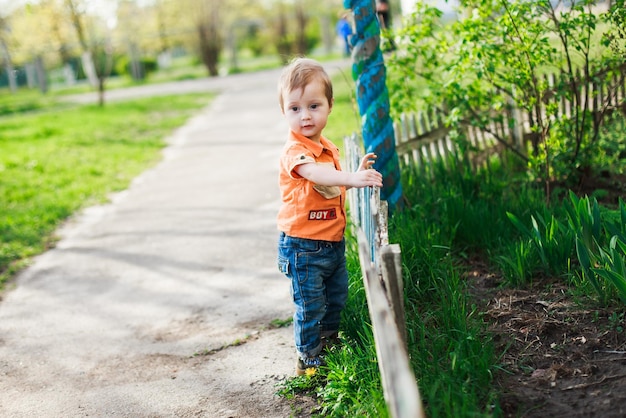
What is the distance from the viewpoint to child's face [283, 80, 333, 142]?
10.4 feet

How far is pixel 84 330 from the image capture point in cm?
446

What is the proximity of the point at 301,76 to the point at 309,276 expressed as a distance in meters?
0.91

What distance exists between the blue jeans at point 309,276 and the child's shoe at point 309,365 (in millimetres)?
25

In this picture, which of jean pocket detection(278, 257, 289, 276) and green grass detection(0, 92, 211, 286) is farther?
green grass detection(0, 92, 211, 286)

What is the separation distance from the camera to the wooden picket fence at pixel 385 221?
6.02ft

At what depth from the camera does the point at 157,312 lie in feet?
15.2

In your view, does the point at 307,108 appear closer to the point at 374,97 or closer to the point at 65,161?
the point at 374,97

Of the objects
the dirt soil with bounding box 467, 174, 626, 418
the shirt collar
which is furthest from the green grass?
the dirt soil with bounding box 467, 174, 626, 418

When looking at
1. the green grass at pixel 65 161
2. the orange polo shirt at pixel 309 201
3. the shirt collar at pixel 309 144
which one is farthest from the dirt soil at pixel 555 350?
the green grass at pixel 65 161

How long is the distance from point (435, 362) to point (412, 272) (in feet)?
2.99

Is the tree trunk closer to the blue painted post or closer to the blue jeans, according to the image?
the blue painted post

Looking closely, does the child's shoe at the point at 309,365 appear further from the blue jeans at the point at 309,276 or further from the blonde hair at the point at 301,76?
the blonde hair at the point at 301,76

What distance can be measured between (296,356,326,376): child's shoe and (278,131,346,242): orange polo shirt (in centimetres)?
58

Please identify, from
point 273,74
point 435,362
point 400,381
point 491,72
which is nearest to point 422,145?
point 491,72
